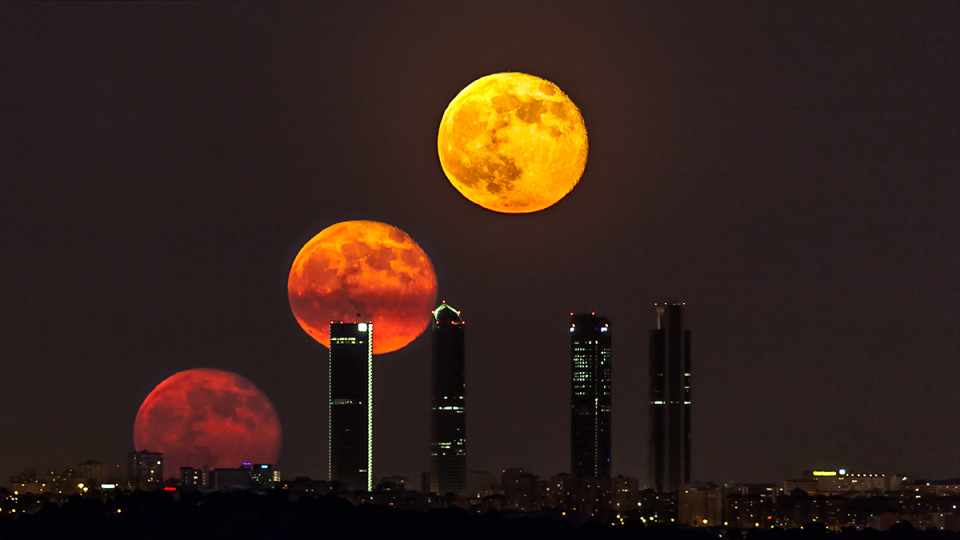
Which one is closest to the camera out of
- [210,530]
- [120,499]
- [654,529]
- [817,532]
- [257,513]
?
[210,530]

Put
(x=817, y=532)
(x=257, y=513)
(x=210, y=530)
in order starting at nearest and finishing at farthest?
(x=210, y=530) < (x=257, y=513) < (x=817, y=532)

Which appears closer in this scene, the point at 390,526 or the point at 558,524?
the point at 390,526

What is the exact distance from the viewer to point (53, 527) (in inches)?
4788

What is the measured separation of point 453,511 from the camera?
6388 inches

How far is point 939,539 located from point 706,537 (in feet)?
67.8

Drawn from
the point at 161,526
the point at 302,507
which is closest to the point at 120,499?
the point at 302,507

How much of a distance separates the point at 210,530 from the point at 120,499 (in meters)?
27.6

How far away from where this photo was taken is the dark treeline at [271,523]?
121 metres

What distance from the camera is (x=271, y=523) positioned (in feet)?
409

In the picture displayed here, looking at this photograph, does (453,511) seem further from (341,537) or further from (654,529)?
(341,537)

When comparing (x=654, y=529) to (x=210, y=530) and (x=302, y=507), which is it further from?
(x=210, y=530)

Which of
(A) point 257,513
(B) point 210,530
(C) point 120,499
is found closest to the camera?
(B) point 210,530

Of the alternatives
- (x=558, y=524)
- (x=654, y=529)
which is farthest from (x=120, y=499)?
(x=654, y=529)

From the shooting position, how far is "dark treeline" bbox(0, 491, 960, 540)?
397 feet
